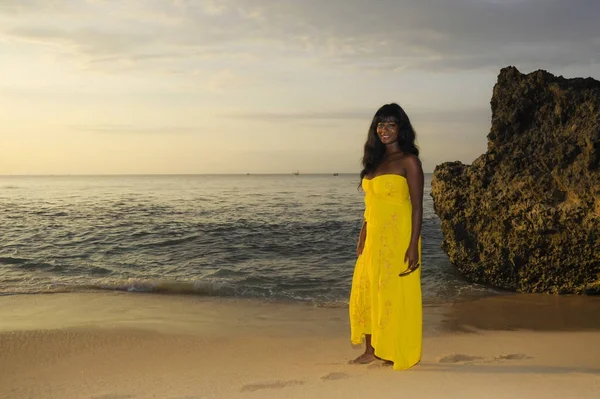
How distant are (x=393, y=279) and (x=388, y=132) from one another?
112 cm

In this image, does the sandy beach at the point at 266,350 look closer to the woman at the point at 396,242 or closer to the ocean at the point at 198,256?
the woman at the point at 396,242

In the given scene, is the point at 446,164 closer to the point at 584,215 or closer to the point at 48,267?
the point at 584,215

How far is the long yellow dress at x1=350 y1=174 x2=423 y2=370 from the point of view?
3.82m

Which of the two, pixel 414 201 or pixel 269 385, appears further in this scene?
pixel 414 201

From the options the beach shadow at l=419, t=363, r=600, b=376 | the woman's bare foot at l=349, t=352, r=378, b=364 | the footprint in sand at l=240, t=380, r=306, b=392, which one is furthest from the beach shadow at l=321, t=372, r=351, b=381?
the beach shadow at l=419, t=363, r=600, b=376

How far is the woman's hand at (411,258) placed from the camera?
382cm

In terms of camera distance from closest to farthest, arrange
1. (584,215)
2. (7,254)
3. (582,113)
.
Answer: (584,215) < (582,113) < (7,254)

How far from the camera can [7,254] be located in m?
12.0

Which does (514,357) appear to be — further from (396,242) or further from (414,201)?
(414,201)

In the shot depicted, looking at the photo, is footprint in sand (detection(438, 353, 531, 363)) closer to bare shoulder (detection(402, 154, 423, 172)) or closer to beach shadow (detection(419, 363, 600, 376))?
beach shadow (detection(419, 363, 600, 376))

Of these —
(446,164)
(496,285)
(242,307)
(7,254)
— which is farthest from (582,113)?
(7,254)

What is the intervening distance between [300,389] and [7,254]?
36.3 feet

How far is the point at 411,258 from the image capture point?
3818 mm

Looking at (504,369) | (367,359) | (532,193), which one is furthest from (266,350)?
(532,193)
